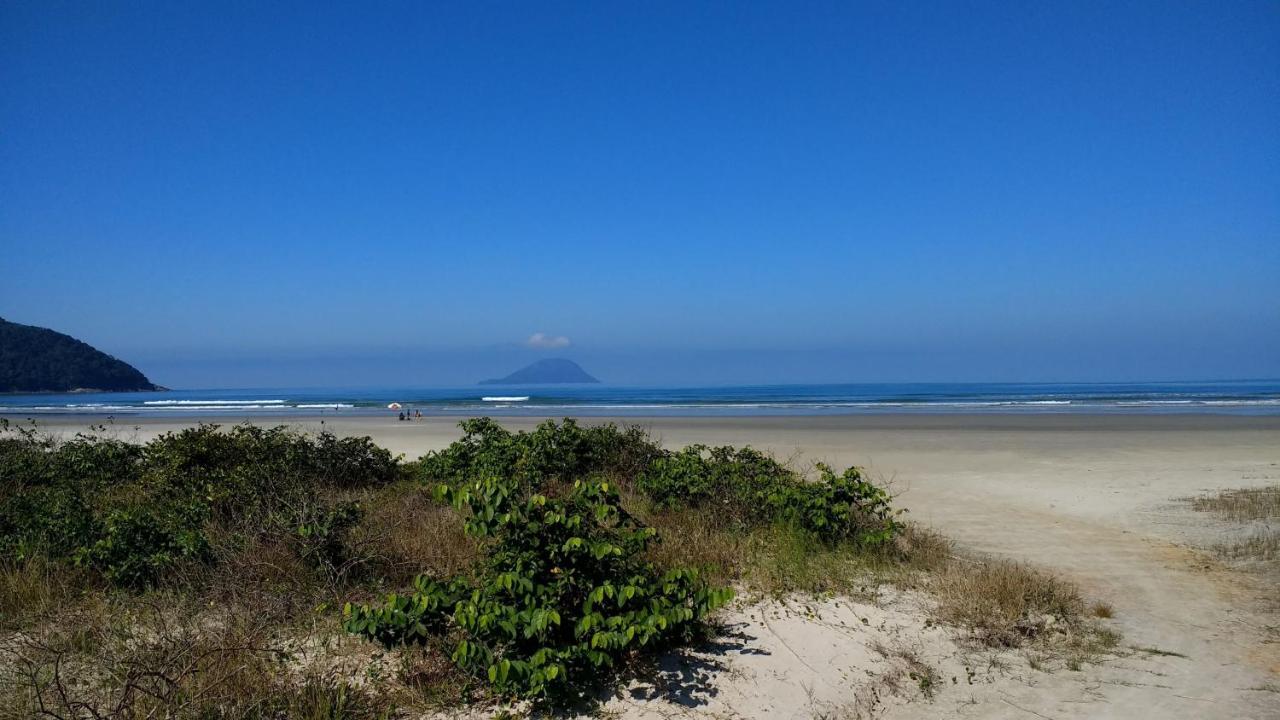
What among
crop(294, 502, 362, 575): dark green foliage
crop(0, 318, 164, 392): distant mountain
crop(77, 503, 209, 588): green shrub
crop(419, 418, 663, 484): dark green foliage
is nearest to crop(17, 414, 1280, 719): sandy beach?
Answer: crop(419, 418, 663, 484): dark green foliage

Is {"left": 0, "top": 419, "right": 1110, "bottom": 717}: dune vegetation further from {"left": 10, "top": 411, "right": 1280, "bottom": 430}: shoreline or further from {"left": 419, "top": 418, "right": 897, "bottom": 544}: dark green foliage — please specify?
Result: {"left": 10, "top": 411, "right": 1280, "bottom": 430}: shoreline

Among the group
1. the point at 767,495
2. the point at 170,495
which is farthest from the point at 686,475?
the point at 170,495

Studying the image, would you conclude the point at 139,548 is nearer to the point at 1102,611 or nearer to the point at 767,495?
the point at 767,495

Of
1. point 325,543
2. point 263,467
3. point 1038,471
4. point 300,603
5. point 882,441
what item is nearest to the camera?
point 300,603

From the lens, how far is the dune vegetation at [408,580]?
4.45 meters

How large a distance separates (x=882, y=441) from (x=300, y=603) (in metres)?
22.2

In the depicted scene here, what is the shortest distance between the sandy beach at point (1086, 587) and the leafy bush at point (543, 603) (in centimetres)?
58

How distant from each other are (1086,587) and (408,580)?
6.77 meters

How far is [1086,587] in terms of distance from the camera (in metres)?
7.49

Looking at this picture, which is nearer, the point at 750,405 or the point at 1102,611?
the point at 1102,611

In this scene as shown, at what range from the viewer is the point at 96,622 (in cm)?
521

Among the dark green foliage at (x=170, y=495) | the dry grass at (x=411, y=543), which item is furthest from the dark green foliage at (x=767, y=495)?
the dark green foliage at (x=170, y=495)

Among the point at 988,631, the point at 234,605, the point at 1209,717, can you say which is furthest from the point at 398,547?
the point at 1209,717

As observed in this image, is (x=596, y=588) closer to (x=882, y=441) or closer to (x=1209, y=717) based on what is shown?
(x=1209, y=717)
